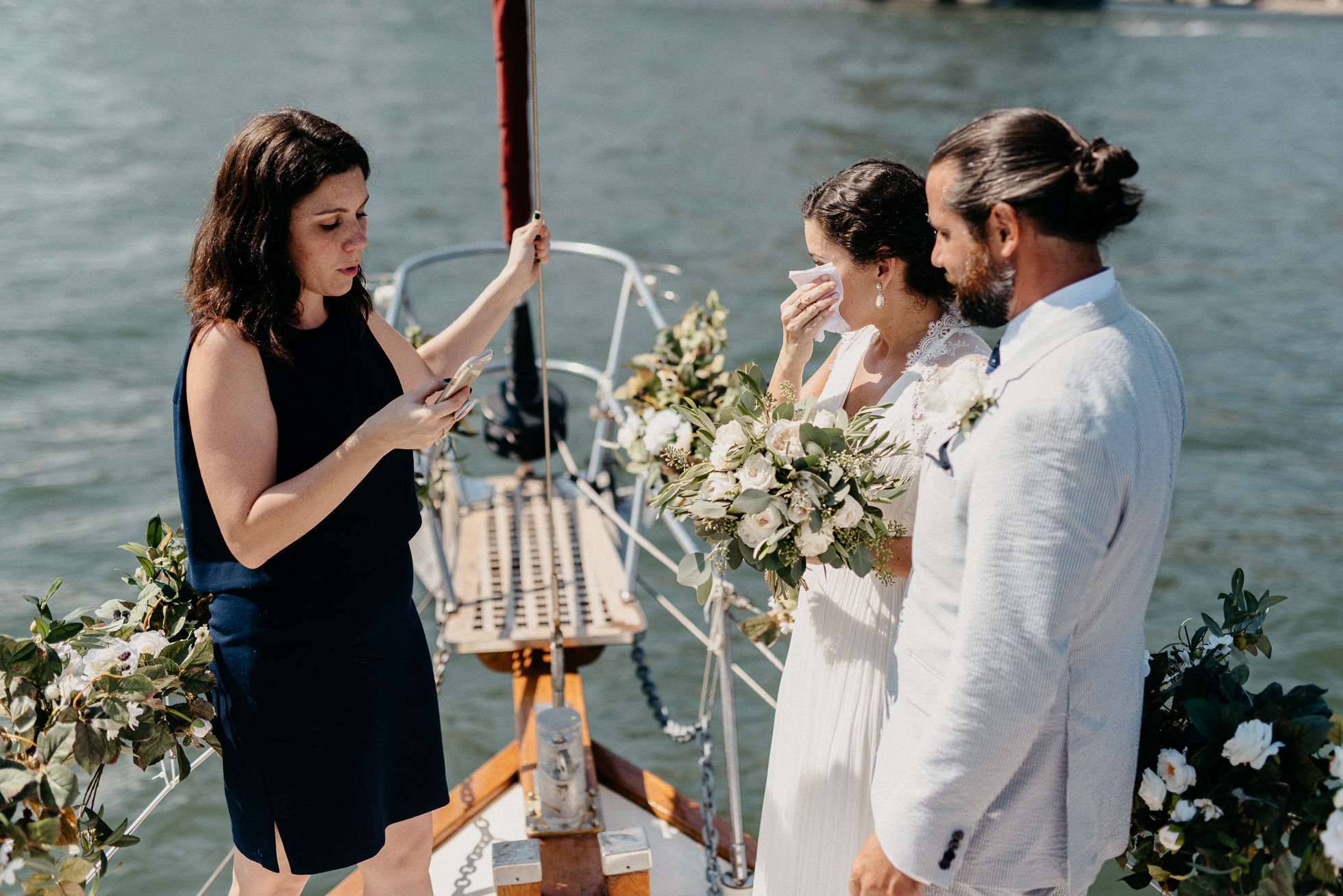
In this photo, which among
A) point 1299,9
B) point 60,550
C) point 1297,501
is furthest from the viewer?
point 1299,9

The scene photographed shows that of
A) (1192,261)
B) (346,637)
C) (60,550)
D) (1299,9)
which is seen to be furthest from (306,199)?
(1299,9)

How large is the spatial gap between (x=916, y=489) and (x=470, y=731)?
377 cm

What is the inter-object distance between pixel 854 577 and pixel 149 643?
1212mm

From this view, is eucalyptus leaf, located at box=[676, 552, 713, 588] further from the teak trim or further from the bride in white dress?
the teak trim

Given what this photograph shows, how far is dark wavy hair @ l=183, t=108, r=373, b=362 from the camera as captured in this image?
5.53ft

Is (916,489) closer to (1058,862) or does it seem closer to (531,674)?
(1058,862)

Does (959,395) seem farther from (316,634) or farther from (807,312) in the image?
(316,634)

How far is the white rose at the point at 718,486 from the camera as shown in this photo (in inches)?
69.6

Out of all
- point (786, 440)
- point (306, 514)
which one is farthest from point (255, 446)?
point (786, 440)

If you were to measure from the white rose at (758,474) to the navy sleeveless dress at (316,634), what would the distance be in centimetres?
63

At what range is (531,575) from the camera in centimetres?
374

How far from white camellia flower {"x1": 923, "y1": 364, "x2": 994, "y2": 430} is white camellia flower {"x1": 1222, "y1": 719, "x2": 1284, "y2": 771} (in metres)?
0.60

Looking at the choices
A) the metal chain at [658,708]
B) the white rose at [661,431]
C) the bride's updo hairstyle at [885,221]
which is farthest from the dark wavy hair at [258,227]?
the metal chain at [658,708]

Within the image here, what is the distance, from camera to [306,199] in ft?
5.63
